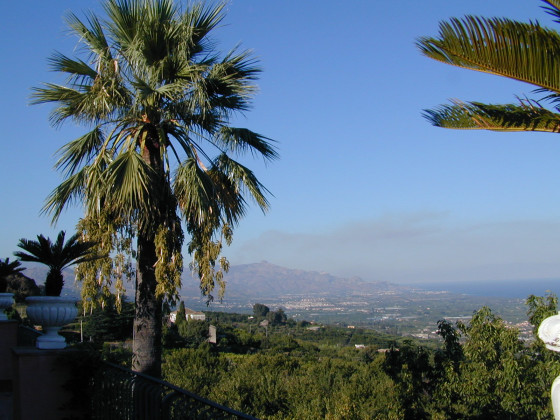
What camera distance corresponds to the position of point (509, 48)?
154 inches

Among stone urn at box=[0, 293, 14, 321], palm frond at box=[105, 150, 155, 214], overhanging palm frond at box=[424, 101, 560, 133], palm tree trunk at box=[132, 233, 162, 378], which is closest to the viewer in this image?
overhanging palm frond at box=[424, 101, 560, 133]

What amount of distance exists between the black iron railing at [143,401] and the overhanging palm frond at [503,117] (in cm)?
311

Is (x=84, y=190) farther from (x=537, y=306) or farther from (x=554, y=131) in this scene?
(x=537, y=306)

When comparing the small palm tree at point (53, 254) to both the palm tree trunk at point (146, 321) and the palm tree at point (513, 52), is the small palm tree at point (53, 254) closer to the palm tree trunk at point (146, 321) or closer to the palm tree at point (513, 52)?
the palm tree trunk at point (146, 321)

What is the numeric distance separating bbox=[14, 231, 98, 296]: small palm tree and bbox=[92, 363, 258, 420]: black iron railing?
0.97m

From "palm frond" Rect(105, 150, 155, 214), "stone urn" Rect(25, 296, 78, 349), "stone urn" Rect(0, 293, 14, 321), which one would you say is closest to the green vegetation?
"palm frond" Rect(105, 150, 155, 214)

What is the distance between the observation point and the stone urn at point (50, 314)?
16.2ft

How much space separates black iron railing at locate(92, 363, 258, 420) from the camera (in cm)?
362

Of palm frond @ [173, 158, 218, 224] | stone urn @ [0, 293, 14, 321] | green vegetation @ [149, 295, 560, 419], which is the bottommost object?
green vegetation @ [149, 295, 560, 419]

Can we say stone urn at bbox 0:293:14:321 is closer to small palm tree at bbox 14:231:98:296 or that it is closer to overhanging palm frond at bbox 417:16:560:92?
small palm tree at bbox 14:231:98:296

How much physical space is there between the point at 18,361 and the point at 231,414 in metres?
2.74

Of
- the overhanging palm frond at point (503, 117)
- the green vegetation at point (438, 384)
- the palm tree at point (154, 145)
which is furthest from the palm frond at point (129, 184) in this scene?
the green vegetation at point (438, 384)

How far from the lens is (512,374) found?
1233cm

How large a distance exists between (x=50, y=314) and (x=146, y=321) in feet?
10.4
